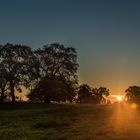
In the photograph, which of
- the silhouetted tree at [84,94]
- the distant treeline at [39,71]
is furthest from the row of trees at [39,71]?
the silhouetted tree at [84,94]

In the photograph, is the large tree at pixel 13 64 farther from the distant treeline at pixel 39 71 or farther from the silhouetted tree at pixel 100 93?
the silhouetted tree at pixel 100 93

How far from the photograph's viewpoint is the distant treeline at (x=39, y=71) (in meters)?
76.8

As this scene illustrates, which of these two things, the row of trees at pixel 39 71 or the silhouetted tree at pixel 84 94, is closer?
the row of trees at pixel 39 71

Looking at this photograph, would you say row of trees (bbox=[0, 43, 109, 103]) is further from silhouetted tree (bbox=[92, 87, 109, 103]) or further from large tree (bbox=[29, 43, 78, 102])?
silhouetted tree (bbox=[92, 87, 109, 103])

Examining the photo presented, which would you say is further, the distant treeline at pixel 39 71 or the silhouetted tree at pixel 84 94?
the silhouetted tree at pixel 84 94

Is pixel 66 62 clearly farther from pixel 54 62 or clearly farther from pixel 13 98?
pixel 13 98

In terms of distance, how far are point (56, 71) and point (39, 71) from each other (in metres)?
4.31

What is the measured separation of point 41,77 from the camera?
79.1 m

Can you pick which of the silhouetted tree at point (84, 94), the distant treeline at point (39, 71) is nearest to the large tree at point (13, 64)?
the distant treeline at point (39, 71)

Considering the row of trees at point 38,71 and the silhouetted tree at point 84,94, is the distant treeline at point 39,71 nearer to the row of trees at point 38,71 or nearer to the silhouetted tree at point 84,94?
Result: the row of trees at point 38,71

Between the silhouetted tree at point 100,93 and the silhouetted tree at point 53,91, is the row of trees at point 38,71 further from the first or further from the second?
the silhouetted tree at point 100,93

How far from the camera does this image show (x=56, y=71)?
258 feet

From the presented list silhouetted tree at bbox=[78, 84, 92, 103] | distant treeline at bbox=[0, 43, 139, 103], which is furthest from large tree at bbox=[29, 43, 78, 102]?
silhouetted tree at bbox=[78, 84, 92, 103]

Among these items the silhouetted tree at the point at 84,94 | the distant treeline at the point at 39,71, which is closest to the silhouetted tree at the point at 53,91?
the distant treeline at the point at 39,71
